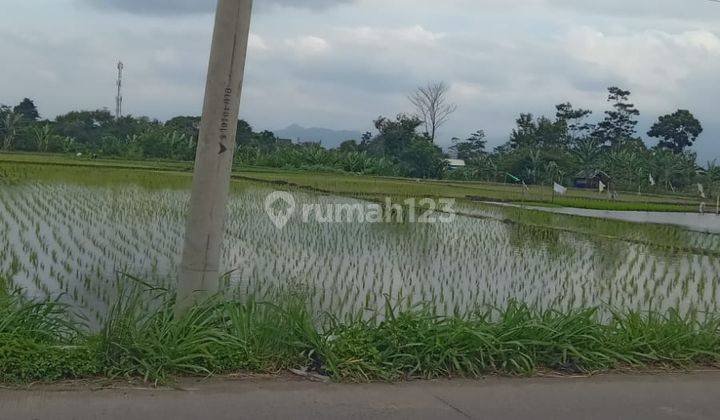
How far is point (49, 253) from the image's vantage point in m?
8.27

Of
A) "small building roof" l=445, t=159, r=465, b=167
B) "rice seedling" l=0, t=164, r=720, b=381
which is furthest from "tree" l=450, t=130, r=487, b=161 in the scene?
"rice seedling" l=0, t=164, r=720, b=381

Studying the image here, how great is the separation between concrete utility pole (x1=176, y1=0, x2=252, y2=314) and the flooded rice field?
96 cm

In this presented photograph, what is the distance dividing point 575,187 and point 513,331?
42176mm

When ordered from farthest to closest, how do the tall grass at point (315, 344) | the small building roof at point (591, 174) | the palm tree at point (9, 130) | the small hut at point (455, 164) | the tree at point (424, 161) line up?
the small hut at point (455, 164) → the tree at point (424, 161) → the small building roof at point (591, 174) → the palm tree at point (9, 130) → the tall grass at point (315, 344)

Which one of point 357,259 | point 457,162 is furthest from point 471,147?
point 357,259

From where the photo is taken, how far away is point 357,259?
9.38m

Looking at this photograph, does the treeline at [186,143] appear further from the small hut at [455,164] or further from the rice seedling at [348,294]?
the rice seedling at [348,294]

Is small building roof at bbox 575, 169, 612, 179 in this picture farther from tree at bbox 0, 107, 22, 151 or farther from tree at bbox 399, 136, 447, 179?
tree at bbox 0, 107, 22, 151

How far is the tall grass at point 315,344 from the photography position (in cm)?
390

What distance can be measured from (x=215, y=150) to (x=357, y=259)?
516 cm

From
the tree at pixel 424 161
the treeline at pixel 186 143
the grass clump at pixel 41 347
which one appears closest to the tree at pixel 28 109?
the treeline at pixel 186 143

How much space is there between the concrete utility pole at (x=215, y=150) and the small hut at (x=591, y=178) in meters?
40.8

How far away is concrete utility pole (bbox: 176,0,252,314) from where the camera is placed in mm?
4316

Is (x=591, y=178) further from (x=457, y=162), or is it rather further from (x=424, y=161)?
(x=457, y=162)
